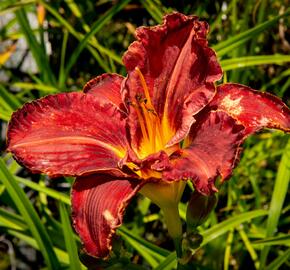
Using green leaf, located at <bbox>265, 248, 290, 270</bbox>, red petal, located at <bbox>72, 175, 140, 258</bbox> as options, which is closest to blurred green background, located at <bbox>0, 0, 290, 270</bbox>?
green leaf, located at <bbox>265, 248, 290, 270</bbox>

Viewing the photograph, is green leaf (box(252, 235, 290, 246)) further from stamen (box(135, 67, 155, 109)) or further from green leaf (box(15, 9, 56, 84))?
green leaf (box(15, 9, 56, 84))

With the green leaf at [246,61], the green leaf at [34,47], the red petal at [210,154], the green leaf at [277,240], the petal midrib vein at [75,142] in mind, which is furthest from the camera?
the green leaf at [34,47]

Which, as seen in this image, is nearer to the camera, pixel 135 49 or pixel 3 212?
pixel 135 49

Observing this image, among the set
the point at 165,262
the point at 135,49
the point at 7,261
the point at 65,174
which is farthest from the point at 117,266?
the point at 7,261

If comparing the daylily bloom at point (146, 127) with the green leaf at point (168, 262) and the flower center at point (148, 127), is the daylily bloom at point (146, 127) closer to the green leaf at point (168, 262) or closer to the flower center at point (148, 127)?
the flower center at point (148, 127)

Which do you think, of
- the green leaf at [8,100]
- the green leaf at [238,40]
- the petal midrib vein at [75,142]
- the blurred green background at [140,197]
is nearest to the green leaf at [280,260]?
the blurred green background at [140,197]

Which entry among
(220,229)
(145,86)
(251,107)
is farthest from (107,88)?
(220,229)

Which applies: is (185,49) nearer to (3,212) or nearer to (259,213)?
(259,213)

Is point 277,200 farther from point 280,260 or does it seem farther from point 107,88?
point 107,88

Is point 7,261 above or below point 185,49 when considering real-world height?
below
